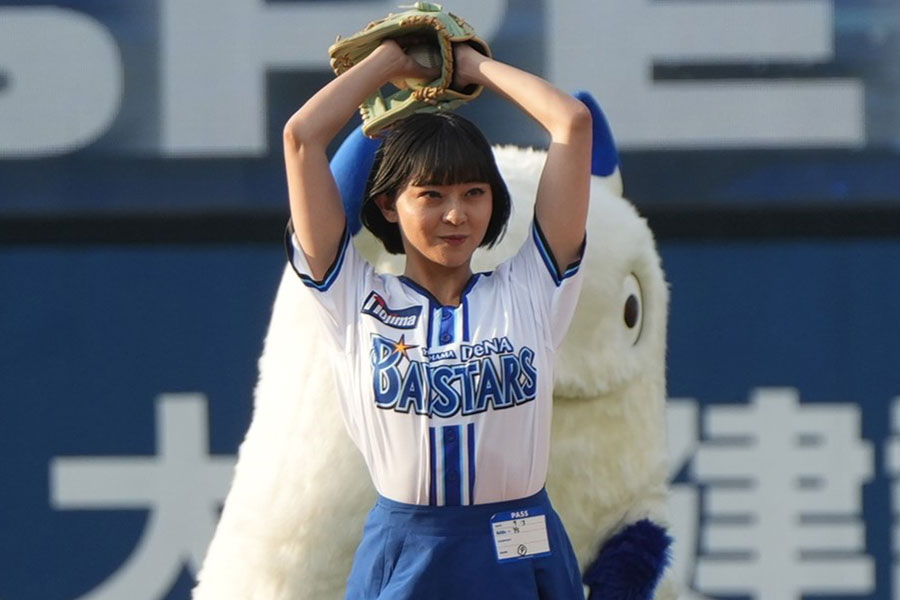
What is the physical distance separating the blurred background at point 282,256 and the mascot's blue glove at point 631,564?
3.09ft

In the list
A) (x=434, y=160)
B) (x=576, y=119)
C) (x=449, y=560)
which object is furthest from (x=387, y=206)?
(x=449, y=560)

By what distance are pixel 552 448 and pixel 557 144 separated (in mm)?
396

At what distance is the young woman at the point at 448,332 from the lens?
118 cm

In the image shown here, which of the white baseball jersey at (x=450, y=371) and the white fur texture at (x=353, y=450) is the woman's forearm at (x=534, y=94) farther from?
the white fur texture at (x=353, y=450)

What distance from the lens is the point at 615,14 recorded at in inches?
92.6

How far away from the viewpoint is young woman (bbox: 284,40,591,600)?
3.89 feet

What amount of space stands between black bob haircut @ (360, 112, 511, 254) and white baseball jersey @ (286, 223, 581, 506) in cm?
5

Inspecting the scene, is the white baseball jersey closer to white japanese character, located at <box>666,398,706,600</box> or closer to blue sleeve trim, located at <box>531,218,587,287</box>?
blue sleeve trim, located at <box>531,218,587,287</box>

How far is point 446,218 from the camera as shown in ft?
3.92

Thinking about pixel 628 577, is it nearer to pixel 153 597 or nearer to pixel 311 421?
pixel 311 421

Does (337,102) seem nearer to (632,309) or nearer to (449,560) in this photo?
(449,560)

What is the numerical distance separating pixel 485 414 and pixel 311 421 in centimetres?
36

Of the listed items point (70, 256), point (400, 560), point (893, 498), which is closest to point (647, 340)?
point (400, 560)

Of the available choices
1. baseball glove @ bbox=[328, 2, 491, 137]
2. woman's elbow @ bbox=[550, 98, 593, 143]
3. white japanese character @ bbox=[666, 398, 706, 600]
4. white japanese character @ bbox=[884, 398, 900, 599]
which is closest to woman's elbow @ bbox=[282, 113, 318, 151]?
baseball glove @ bbox=[328, 2, 491, 137]
